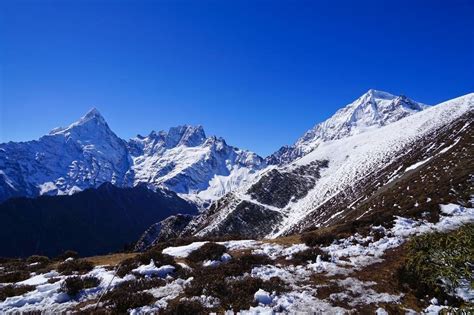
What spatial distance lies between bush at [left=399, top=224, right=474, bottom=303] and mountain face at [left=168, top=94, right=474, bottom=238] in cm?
6803

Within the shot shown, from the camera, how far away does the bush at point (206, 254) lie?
1992cm

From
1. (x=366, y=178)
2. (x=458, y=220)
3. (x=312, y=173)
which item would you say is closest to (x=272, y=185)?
(x=312, y=173)

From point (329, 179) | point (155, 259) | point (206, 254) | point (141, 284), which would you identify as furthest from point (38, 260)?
point (329, 179)

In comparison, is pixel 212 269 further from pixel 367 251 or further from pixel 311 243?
pixel 367 251

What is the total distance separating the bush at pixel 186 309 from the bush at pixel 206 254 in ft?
20.0

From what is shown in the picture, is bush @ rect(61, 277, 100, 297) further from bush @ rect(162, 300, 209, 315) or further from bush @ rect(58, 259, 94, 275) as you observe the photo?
bush @ rect(162, 300, 209, 315)

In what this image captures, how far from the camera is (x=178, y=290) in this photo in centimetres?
1552

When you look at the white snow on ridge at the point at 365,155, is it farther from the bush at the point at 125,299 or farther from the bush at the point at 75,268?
the bush at the point at 125,299

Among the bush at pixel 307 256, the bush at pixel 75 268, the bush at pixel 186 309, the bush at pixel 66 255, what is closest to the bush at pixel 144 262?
the bush at pixel 75 268

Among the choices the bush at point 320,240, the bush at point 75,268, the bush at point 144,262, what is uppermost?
the bush at point 75,268

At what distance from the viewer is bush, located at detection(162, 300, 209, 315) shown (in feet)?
43.0

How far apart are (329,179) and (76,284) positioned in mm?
122977

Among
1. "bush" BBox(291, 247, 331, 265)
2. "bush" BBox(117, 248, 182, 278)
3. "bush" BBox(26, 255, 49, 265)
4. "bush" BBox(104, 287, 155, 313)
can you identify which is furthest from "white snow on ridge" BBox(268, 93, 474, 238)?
"bush" BBox(104, 287, 155, 313)

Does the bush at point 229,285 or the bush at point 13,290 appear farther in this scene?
the bush at point 13,290
